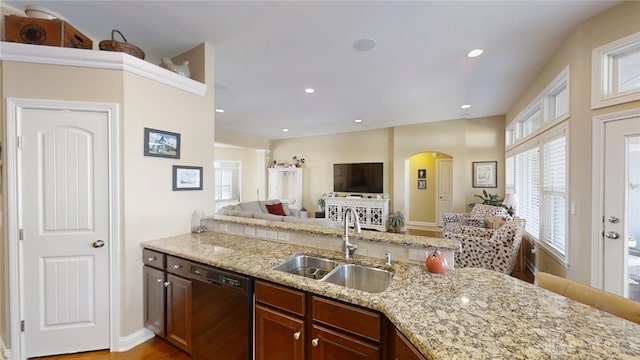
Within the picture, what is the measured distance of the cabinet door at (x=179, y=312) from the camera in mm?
1954

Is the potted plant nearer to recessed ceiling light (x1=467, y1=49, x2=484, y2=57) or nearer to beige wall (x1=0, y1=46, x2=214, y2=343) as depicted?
recessed ceiling light (x1=467, y1=49, x2=484, y2=57)

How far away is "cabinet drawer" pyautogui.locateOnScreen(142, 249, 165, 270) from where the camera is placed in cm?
214

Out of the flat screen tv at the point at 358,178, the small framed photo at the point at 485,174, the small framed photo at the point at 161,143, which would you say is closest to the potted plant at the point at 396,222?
the flat screen tv at the point at 358,178

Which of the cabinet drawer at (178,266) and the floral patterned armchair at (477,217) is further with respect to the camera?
the floral patterned armchair at (477,217)

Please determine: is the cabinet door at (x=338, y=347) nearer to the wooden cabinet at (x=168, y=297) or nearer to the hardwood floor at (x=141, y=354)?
the wooden cabinet at (x=168, y=297)

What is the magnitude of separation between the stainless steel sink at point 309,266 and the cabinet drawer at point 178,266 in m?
0.78

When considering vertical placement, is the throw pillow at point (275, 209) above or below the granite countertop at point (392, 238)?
below

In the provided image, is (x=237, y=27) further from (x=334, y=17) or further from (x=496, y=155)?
(x=496, y=155)

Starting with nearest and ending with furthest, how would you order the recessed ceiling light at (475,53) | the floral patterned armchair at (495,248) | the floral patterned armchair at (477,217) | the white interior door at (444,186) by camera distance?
the recessed ceiling light at (475,53), the floral patterned armchair at (495,248), the floral patterned armchair at (477,217), the white interior door at (444,186)

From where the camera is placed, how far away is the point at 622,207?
2.19 metres

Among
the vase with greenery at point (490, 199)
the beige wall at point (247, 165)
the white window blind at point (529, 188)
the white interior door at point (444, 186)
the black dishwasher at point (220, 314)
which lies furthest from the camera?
the beige wall at point (247, 165)

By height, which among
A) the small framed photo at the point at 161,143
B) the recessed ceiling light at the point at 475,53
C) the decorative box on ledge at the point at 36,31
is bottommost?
the small framed photo at the point at 161,143

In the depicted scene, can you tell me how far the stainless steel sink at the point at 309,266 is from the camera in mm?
1864

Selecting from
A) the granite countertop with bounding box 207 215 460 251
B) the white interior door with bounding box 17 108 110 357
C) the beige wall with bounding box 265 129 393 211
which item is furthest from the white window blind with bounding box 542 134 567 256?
the white interior door with bounding box 17 108 110 357
